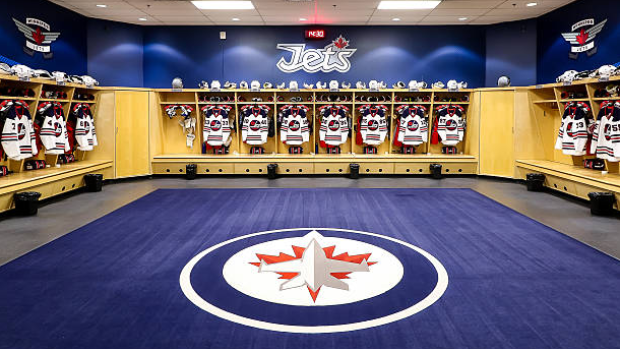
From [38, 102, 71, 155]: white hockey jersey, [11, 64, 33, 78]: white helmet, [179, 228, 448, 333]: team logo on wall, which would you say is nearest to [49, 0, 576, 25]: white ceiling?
[38, 102, 71, 155]: white hockey jersey

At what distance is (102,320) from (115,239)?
1730 millimetres

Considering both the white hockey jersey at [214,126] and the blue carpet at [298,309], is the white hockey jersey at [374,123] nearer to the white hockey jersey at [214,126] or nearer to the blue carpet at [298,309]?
the white hockey jersey at [214,126]

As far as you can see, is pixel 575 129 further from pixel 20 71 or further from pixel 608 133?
pixel 20 71

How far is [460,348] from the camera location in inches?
81.6

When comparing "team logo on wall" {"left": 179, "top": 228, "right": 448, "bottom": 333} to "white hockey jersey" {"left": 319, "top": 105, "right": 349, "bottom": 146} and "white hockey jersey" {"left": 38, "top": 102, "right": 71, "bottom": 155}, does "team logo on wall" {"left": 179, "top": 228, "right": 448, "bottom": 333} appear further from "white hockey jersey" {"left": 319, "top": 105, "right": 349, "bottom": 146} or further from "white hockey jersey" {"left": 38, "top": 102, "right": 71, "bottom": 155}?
"white hockey jersey" {"left": 319, "top": 105, "right": 349, "bottom": 146}

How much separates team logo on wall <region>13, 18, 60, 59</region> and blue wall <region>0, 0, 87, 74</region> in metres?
0.07

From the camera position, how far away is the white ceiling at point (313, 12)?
7180mm

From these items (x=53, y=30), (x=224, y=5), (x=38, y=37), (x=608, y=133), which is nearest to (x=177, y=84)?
(x=224, y=5)

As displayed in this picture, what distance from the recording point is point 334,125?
27.4ft

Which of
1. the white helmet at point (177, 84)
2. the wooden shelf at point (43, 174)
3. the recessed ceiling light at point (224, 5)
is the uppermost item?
the recessed ceiling light at point (224, 5)

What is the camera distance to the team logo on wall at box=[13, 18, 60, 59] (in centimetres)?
673

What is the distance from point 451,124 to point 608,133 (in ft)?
9.78

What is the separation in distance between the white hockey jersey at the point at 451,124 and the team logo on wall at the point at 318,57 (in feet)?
7.26

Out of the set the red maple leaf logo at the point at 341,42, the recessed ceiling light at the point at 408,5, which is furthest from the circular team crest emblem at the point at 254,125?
the recessed ceiling light at the point at 408,5
